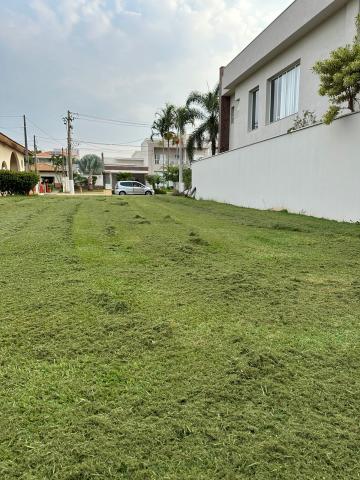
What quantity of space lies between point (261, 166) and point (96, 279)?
1123 centimetres

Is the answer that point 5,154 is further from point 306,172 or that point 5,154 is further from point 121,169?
point 121,169

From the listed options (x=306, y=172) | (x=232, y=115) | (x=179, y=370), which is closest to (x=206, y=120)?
(x=232, y=115)

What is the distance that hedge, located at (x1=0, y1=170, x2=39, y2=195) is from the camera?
23484 millimetres

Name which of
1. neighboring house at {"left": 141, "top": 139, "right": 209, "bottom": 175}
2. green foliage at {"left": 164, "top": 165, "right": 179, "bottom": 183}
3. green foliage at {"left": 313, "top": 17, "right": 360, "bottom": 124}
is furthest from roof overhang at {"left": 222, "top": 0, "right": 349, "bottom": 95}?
neighboring house at {"left": 141, "top": 139, "right": 209, "bottom": 175}

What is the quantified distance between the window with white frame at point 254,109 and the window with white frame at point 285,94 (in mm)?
1685

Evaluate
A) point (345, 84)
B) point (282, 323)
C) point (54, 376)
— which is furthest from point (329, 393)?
point (345, 84)

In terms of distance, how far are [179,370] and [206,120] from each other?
31.2 m

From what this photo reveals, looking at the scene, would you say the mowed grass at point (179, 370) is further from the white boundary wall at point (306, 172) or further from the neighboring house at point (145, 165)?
the neighboring house at point (145, 165)

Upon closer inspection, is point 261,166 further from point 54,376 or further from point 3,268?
point 54,376

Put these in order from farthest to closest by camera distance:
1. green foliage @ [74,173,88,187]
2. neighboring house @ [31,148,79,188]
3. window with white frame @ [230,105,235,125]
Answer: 1. neighboring house @ [31,148,79,188]
2. green foliage @ [74,173,88,187]
3. window with white frame @ [230,105,235,125]

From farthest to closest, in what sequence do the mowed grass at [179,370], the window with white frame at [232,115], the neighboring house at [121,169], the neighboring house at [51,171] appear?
1. the neighboring house at [51,171]
2. the neighboring house at [121,169]
3. the window with white frame at [232,115]
4. the mowed grass at [179,370]

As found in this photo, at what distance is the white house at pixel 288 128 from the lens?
9.39m

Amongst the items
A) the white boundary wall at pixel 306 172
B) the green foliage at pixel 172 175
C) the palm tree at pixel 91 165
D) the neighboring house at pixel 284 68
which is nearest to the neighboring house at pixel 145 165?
the palm tree at pixel 91 165

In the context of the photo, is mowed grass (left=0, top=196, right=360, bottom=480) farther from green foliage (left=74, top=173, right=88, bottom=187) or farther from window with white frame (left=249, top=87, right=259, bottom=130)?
green foliage (left=74, top=173, right=88, bottom=187)
